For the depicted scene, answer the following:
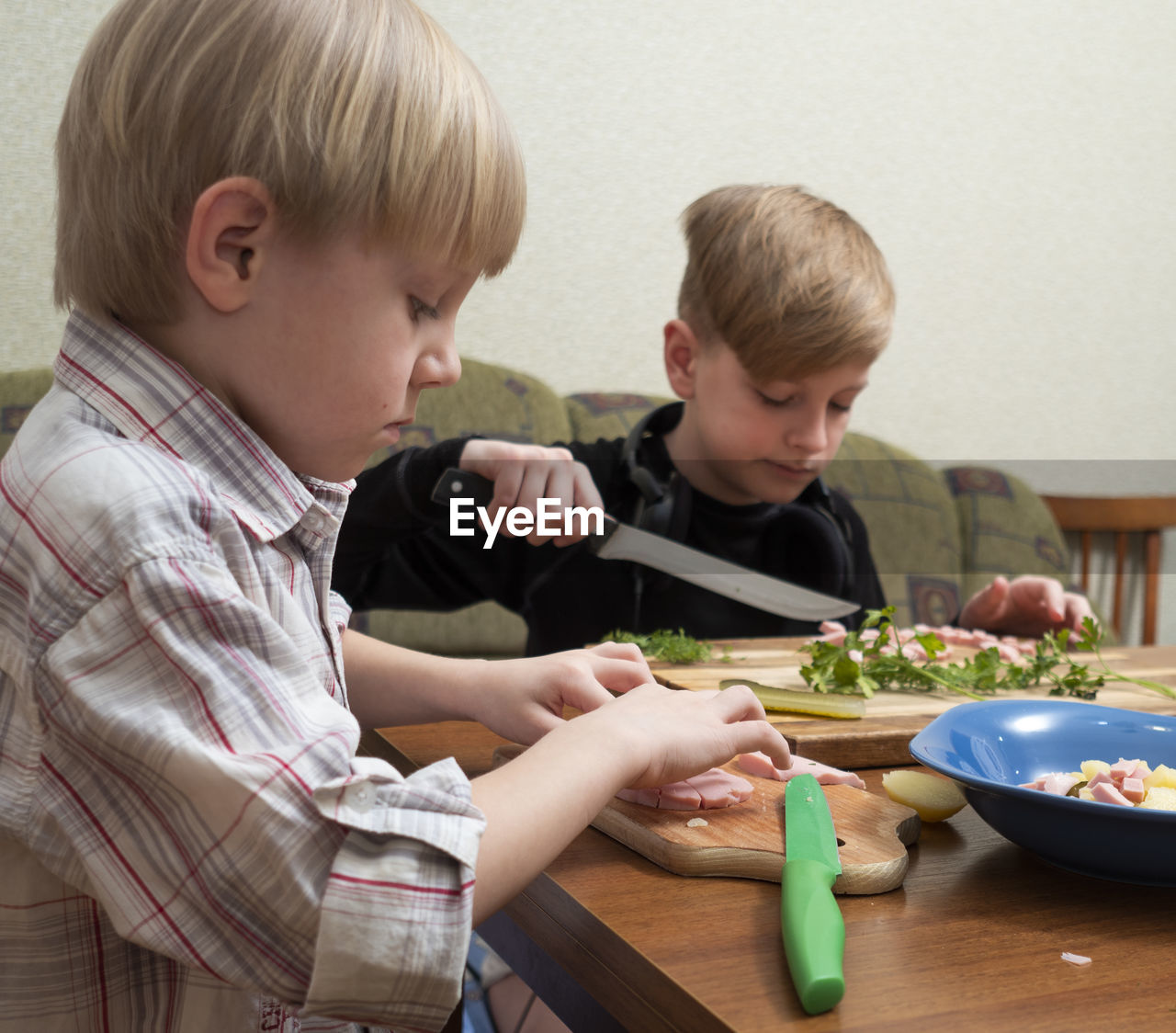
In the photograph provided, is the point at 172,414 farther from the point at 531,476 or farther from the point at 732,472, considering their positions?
the point at 732,472

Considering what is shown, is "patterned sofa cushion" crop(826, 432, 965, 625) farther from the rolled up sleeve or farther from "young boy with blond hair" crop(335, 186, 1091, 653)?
the rolled up sleeve

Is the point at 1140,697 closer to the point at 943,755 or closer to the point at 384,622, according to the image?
the point at 943,755

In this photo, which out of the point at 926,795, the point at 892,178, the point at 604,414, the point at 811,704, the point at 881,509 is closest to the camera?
the point at 926,795

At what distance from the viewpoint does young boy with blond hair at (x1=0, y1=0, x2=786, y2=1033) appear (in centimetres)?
42

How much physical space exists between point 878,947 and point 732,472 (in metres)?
1.19

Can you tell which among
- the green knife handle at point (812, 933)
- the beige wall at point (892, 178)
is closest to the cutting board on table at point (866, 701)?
the green knife handle at point (812, 933)

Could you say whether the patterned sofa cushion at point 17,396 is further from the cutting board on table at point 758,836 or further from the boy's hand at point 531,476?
the cutting board on table at point 758,836

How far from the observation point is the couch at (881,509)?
2035 mm

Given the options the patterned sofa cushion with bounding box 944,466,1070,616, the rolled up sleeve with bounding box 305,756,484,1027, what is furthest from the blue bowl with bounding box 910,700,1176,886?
the patterned sofa cushion with bounding box 944,466,1070,616

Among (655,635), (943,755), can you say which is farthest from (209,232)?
(655,635)

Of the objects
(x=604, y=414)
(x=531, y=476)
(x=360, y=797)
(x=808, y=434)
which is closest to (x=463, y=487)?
(x=531, y=476)

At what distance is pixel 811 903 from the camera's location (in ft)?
1.47

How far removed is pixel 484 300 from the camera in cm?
228

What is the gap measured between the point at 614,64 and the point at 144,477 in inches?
86.0
